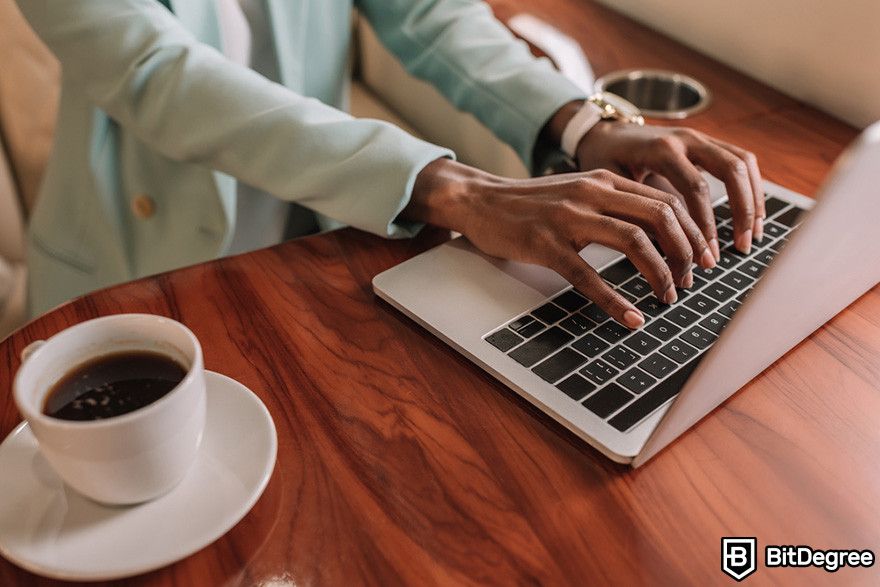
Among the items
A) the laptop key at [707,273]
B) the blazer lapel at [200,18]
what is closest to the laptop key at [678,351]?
the laptop key at [707,273]

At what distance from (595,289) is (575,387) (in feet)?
0.33

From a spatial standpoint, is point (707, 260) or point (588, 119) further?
point (588, 119)

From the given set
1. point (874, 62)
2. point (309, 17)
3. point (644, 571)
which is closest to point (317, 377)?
point (644, 571)

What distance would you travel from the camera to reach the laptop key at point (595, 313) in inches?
26.0

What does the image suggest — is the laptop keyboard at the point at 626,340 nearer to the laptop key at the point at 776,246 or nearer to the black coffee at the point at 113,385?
the laptop key at the point at 776,246

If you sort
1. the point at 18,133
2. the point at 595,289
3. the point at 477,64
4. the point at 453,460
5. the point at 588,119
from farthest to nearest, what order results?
the point at 18,133 < the point at 477,64 < the point at 588,119 < the point at 595,289 < the point at 453,460

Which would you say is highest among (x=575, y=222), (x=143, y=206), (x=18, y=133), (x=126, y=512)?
(x=575, y=222)

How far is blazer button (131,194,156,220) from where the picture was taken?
967mm

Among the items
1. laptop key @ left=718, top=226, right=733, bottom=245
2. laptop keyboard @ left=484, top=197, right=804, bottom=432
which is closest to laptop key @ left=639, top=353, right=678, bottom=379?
laptop keyboard @ left=484, top=197, right=804, bottom=432

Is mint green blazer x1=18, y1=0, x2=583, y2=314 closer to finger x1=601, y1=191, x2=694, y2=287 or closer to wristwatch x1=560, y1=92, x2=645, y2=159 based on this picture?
wristwatch x1=560, y1=92, x2=645, y2=159

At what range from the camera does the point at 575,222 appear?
0.69 m

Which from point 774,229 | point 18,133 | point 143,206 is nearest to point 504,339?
point 774,229

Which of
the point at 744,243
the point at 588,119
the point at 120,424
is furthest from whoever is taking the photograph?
the point at 588,119

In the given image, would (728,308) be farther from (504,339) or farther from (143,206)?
(143,206)
